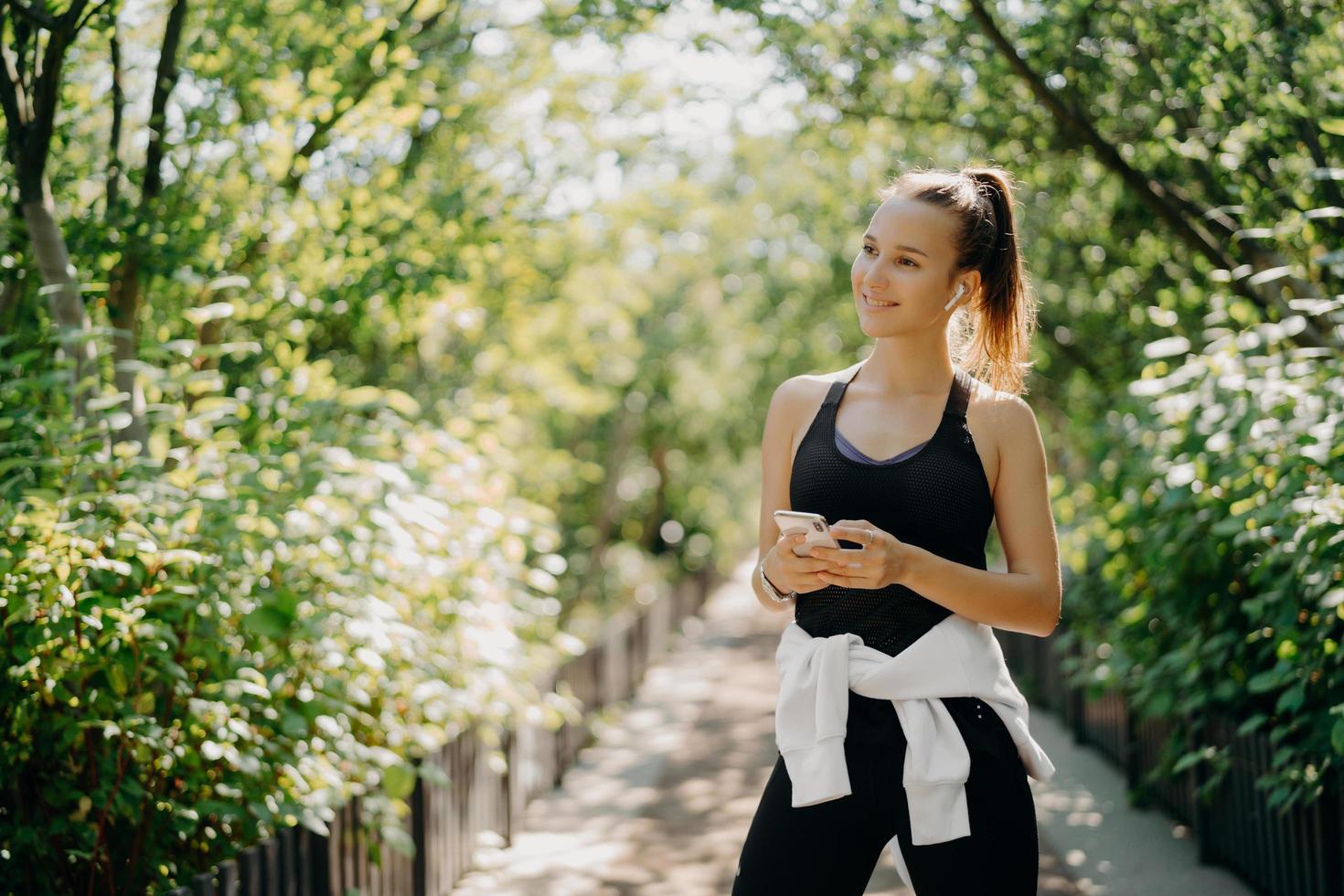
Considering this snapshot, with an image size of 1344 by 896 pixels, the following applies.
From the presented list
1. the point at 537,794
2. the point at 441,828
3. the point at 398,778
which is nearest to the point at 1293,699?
the point at 398,778

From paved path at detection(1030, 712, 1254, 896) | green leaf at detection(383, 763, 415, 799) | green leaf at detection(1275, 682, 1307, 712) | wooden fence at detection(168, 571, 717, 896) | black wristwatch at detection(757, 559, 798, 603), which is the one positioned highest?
black wristwatch at detection(757, 559, 798, 603)

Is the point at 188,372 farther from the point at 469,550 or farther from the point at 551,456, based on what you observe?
the point at 551,456

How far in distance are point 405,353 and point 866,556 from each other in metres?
6.53

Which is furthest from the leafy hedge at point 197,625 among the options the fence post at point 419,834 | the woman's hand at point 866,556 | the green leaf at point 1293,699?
the green leaf at point 1293,699

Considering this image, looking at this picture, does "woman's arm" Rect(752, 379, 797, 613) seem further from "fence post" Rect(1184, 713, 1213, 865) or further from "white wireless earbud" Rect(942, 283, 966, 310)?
"fence post" Rect(1184, 713, 1213, 865)

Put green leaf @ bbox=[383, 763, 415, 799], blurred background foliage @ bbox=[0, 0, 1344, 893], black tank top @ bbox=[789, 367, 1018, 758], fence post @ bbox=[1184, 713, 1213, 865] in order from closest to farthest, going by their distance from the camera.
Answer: black tank top @ bbox=[789, 367, 1018, 758], blurred background foliage @ bbox=[0, 0, 1344, 893], green leaf @ bbox=[383, 763, 415, 799], fence post @ bbox=[1184, 713, 1213, 865]

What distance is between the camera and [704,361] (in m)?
22.0

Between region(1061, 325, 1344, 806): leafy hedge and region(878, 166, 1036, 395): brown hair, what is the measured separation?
1.65m

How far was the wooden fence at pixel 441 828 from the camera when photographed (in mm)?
3643

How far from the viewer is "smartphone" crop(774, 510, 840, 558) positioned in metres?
2.03

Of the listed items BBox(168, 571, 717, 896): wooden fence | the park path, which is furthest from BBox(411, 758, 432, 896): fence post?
the park path

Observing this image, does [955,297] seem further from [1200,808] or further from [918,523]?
[1200,808]

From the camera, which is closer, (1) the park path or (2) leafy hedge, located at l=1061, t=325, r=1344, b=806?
(2) leafy hedge, located at l=1061, t=325, r=1344, b=806

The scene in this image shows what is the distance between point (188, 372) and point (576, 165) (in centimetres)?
485
